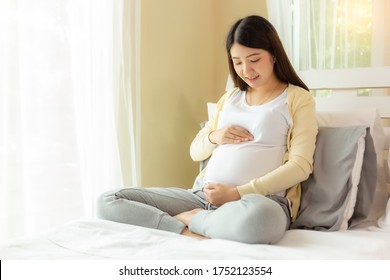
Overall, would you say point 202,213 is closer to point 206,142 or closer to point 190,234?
point 190,234

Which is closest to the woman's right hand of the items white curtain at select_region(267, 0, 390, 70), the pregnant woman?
the pregnant woman

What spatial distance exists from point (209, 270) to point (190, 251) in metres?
0.11

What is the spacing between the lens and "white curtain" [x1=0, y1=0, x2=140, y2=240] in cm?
154

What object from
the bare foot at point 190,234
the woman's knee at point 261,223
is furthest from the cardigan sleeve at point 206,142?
the woman's knee at point 261,223

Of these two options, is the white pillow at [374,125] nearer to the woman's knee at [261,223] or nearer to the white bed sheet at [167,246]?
the white bed sheet at [167,246]

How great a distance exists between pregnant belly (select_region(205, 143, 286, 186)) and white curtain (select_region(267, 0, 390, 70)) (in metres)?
0.65

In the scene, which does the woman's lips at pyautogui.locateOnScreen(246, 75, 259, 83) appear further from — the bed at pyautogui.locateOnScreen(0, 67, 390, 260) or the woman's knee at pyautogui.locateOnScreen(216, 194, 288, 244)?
the woman's knee at pyautogui.locateOnScreen(216, 194, 288, 244)

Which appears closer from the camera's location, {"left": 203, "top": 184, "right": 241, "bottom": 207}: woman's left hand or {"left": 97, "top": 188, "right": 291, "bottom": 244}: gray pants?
{"left": 97, "top": 188, "right": 291, "bottom": 244}: gray pants

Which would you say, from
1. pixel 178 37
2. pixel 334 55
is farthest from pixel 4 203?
pixel 334 55

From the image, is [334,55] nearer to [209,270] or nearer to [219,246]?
[219,246]

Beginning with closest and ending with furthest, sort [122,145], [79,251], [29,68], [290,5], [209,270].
Result: [209,270] < [79,251] < [29,68] < [122,145] < [290,5]

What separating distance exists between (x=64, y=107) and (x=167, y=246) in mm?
717

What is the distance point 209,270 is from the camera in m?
1.08

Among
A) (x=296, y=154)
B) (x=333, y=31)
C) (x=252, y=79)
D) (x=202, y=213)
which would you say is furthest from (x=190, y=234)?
(x=333, y=31)
